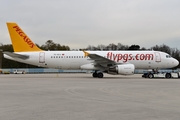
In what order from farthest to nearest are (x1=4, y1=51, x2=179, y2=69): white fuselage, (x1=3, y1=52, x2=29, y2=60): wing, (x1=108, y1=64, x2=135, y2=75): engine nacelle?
(x1=4, y1=51, x2=179, y2=69): white fuselage
(x1=3, y1=52, x2=29, y2=60): wing
(x1=108, y1=64, x2=135, y2=75): engine nacelle

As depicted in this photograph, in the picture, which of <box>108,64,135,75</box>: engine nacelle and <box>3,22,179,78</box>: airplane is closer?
<box>108,64,135,75</box>: engine nacelle

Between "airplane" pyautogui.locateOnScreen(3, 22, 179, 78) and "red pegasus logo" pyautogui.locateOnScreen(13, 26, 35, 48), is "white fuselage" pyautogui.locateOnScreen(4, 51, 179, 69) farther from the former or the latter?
"red pegasus logo" pyautogui.locateOnScreen(13, 26, 35, 48)

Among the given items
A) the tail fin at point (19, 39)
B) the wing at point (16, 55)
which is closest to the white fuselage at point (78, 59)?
the wing at point (16, 55)

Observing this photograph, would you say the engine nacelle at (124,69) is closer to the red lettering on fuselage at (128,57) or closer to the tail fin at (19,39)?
the red lettering on fuselage at (128,57)

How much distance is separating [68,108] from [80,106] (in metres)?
0.53

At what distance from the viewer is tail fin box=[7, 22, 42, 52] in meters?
30.5

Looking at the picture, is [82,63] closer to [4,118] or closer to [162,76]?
[162,76]

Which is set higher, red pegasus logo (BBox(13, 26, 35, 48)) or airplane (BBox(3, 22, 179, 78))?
red pegasus logo (BBox(13, 26, 35, 48))

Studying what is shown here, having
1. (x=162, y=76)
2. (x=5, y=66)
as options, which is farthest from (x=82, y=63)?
(x=5, y=66)

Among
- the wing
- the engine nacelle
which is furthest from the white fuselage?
the engine nacelle

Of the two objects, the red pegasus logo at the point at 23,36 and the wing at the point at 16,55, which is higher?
the red pegasus logo at the point at 23,36

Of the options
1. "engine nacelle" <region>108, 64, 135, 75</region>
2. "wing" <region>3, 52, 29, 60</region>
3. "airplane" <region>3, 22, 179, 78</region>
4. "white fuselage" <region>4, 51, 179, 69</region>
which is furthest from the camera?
"white fuselage" <region>4, 51, 179, 69</region>

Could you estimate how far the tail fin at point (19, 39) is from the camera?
30484 millimetres

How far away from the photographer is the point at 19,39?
3059cm
